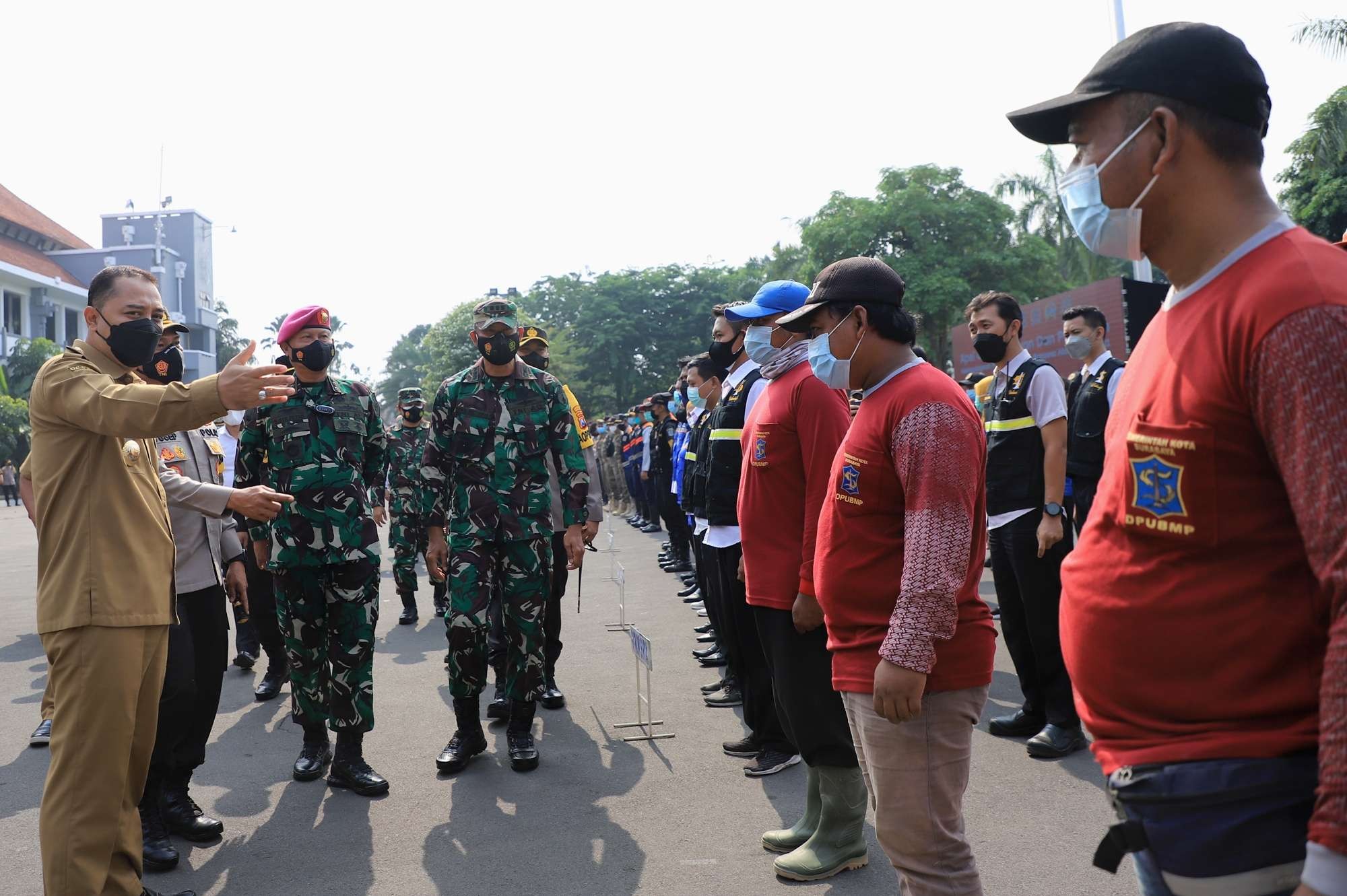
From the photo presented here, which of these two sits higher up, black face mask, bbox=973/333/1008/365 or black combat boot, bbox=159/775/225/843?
black face mask, bbox=973/333/1008/365

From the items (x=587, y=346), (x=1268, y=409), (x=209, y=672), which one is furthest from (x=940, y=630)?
(x=587, y=346)

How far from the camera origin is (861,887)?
3775mm

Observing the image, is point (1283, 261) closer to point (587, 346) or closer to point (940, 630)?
point (940, 630)

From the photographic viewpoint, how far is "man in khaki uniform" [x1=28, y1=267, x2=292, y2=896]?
3.25 metres

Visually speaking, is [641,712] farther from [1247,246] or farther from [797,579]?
[1247,246]

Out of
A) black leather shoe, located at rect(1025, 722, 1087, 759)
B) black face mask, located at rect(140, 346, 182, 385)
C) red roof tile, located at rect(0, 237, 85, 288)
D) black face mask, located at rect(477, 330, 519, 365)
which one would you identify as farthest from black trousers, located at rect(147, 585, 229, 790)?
red roof tile, located at rect(0, 237, 85, 288)

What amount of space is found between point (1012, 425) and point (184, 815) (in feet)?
14.9

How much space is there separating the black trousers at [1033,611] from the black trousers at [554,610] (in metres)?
2.88

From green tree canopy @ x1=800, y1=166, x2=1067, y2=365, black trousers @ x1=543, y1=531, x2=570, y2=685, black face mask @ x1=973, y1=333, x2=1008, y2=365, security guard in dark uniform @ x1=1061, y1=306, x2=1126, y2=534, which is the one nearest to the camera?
black face mask @ x1=973, y1=333, x2=1008, y2=365

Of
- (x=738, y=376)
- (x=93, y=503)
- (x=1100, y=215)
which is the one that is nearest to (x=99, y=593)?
(x=93, y=503)

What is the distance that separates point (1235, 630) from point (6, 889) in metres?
4.56

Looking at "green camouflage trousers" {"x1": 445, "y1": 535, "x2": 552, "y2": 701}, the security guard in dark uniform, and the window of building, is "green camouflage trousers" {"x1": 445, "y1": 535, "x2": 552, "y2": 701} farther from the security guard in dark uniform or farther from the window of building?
the window of building

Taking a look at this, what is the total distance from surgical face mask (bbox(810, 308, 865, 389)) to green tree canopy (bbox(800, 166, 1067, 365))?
36.7 m

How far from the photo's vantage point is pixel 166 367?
5074 millimetres
